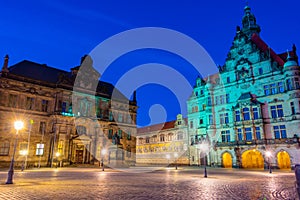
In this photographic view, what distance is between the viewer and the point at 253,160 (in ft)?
144

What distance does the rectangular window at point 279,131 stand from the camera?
37812 millimetres

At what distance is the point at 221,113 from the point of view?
46875mm

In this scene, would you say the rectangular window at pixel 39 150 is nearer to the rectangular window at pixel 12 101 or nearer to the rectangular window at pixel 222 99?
the rectangular window at pixel 12 101

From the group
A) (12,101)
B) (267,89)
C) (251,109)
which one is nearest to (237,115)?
(251,109)

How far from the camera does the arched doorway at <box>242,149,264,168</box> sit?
42463 millimetres

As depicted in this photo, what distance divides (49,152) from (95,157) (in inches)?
338

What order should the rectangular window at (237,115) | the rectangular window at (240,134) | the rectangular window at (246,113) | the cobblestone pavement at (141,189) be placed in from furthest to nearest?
the rectangular window at (237,115)
the rectangular window at (240,134)
the rectangular window at (246,113)
the cobblestone pavement at (141,189)

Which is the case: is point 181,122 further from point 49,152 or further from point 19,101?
point 19,101

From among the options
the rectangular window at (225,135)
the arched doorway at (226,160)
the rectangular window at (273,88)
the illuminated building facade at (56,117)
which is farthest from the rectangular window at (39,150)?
the rectangular window at (273,88)

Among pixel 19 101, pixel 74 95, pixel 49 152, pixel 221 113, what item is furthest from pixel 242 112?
pixel 19 101

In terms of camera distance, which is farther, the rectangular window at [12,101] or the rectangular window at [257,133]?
the rectangular window at [257,133]

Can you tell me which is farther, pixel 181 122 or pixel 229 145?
pixel 181 122

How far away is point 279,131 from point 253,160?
872cm

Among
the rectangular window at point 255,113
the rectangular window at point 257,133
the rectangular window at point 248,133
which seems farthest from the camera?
the rectangular window at point 248,133
